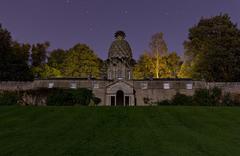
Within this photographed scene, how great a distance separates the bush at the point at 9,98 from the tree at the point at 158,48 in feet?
95.0

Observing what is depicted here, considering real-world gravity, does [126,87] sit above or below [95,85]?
below

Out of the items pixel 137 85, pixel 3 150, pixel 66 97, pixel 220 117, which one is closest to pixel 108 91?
pixel 137 85

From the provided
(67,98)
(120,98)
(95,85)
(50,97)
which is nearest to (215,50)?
(120,98)

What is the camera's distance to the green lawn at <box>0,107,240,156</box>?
11.1 meters

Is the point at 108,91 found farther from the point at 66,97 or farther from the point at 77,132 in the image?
the point at 77,132

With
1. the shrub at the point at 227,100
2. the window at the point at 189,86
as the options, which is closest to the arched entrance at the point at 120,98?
the window at the point at 189,86

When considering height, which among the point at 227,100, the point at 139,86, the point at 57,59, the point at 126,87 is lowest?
the point at 227,100

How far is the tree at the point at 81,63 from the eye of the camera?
60719 millimetres

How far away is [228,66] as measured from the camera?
1984 inches

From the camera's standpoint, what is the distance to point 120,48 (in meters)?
52.8

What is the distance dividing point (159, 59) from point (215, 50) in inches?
484

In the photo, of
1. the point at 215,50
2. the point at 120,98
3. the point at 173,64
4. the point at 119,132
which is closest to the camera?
the point at 119,132

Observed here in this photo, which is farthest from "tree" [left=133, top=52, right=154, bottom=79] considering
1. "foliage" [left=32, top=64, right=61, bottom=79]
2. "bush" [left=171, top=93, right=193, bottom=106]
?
"foliage" [left=32, top=64, right=61, bottom=79]

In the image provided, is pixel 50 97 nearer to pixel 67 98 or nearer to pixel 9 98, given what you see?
pixel 67 98
